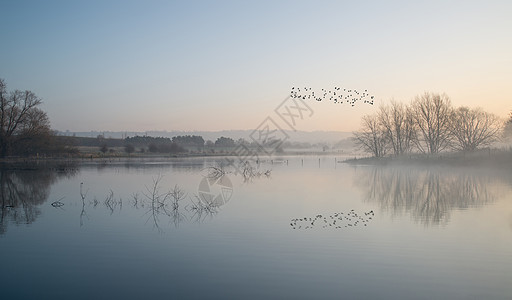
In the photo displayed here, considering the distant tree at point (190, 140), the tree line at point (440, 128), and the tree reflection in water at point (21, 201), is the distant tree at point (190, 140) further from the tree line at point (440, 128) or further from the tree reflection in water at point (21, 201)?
the tree reflection in water at point (21, 201)

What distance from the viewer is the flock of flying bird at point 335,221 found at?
44.1ft

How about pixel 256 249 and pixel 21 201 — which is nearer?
pixel 256 249

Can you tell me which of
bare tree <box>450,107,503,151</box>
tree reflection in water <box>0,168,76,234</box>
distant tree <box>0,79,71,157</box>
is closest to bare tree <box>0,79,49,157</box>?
distant tree <box>0,79,71,157</box>

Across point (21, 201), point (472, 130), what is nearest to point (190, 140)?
point (472, 130)

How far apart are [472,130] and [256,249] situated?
5486 centimetres

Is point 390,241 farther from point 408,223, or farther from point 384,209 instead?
point 384,209

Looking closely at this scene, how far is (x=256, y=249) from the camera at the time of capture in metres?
10.3

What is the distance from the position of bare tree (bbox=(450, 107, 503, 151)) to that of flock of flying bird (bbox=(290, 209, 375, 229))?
45554 millimetres

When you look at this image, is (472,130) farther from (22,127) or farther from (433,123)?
(22,127)

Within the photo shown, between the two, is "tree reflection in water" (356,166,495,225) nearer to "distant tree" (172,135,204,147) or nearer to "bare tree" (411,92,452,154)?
"bare tree" (411,92,452,154)

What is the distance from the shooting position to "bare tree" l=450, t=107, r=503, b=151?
54.1 meters

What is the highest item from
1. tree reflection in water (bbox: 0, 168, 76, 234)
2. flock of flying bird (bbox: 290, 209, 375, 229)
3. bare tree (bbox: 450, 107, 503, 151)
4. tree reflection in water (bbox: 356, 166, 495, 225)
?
bare tree (bbox: 450, 107, 503, 151)

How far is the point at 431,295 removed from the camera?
22.8 ft

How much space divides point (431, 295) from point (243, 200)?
13.5 metres
